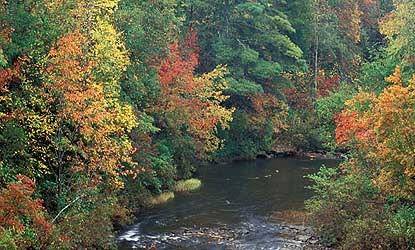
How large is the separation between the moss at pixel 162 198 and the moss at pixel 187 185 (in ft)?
5.24

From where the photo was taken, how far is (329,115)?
117 feet

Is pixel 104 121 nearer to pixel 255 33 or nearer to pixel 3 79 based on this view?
pixel 3 79

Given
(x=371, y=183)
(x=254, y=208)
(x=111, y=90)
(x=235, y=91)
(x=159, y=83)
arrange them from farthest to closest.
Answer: (x=235, y=91) < (x=159, y=83) < (x=254, y=208) < (x=111, y=90) < (x=371, y=183)

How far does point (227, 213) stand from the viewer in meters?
29.9

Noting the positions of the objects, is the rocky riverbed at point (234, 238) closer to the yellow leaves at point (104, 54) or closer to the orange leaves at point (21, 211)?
the orange leaves at point (21, 211)

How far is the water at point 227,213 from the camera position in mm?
24438

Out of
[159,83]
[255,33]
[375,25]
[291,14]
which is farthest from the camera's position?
[375,25]

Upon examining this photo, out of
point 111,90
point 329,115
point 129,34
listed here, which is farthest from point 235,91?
point 111,90

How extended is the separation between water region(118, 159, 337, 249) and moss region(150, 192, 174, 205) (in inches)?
14.1

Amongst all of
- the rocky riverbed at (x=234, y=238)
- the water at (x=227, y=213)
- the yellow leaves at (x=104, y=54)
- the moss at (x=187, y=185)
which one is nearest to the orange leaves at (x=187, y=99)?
the moss at (x=187, y=185)

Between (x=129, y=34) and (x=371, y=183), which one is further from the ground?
(x=129, y=34)

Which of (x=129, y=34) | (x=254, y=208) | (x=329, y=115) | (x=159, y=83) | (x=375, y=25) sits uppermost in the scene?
(x=375, y=25)

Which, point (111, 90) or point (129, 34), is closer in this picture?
point (111, 90)

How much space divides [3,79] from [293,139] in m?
36.9
